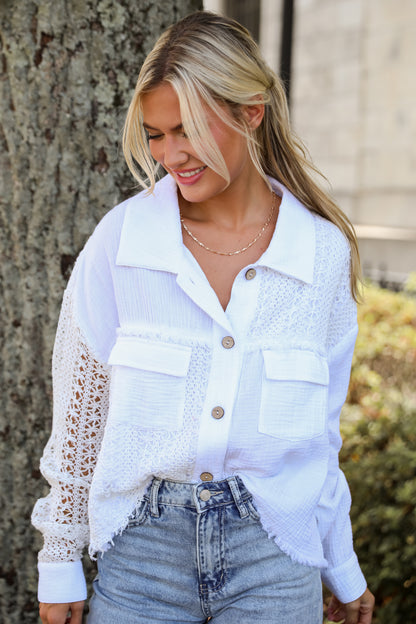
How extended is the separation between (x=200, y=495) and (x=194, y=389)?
229mm

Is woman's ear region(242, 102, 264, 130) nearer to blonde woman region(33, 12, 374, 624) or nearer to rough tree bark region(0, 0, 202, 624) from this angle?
blonde woman region(33, 12, 374, 624)

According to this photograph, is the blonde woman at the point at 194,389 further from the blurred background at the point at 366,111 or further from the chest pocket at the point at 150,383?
the blurred background at the point at 366,111

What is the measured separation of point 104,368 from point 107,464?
223 millimetres

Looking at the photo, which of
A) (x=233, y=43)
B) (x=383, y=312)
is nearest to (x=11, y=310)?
(x=233, y=43)

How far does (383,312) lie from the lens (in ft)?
21.6

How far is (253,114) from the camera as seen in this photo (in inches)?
71.5

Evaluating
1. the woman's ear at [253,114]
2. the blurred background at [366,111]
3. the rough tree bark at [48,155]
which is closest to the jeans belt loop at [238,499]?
the woman's ear at [253,114]

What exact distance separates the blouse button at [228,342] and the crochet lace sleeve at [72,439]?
31 cm

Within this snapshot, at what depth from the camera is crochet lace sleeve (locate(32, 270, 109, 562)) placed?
1778mm

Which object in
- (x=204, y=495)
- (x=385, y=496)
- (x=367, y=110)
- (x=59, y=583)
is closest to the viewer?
(x=204, y=495)

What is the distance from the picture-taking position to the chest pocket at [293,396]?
167cm

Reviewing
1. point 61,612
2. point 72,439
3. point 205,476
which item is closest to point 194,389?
point 205,476

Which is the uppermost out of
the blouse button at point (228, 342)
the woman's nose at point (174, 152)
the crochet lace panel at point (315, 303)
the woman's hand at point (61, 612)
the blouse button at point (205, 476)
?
the woman's nose at point (174, 152)

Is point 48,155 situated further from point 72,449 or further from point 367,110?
point 367,110
